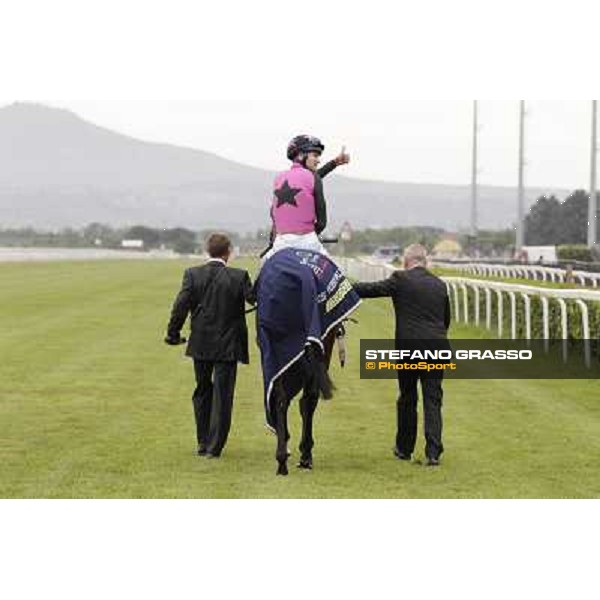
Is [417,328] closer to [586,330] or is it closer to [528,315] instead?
[586,330]

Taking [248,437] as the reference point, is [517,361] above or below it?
below

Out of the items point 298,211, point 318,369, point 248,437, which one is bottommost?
point 248,437

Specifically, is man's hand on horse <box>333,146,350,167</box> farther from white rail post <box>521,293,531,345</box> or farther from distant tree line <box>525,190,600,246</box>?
distant tree line <box>525,190,600,246</box>

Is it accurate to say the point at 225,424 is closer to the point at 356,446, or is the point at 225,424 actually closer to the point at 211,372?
the point at 211,372

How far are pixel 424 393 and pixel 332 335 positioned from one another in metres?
0.82

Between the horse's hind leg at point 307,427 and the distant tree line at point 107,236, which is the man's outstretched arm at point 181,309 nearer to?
the horse's hind leg at point 307,427

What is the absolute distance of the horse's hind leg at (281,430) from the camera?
31.6ft

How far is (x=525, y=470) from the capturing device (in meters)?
9.94

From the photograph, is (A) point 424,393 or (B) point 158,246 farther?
(B) point 158,246

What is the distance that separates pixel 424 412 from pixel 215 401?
4.49ft

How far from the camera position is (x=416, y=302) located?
10398 millimetres

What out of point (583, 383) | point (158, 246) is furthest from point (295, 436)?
point (158, 246)

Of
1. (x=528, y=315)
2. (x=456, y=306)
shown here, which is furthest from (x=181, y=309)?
(x=456, y=306)

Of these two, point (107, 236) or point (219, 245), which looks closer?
point (219, 245)
